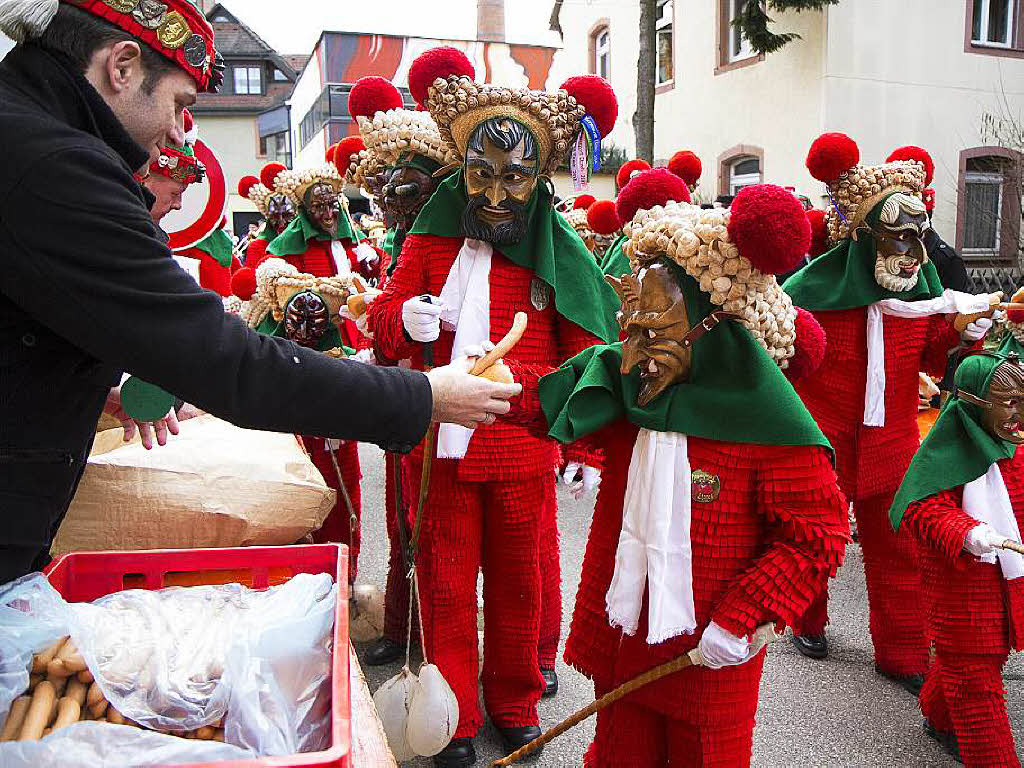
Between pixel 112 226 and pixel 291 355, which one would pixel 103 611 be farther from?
pixel 112 226

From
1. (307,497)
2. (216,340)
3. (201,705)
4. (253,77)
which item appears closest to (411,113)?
(307,497)

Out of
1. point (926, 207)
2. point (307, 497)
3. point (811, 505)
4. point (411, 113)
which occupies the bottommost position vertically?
point (307, 497)

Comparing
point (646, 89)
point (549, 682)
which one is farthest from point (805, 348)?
point (646, 89)

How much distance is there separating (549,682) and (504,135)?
2.16 meters

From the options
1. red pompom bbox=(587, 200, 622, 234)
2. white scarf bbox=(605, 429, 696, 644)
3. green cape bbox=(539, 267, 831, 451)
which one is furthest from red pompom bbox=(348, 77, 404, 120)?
white scarf bbox=(605, 429, 696, 644)

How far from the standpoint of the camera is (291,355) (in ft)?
4.77

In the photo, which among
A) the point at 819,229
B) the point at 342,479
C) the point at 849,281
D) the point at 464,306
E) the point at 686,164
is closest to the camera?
the point at 464,306

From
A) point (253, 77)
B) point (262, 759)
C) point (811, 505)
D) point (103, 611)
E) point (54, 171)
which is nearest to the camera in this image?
point (262, 759)

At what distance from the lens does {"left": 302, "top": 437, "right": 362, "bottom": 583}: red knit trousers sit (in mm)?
4246

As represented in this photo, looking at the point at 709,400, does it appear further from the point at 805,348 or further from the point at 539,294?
the point at 539,294

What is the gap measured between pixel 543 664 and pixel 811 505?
6.07ft

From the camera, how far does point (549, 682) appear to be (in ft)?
11.5

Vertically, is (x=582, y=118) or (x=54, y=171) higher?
(x=582, y=118)

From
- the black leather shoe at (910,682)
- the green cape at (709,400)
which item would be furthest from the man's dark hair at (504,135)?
the black leather shoe at (910,682)
